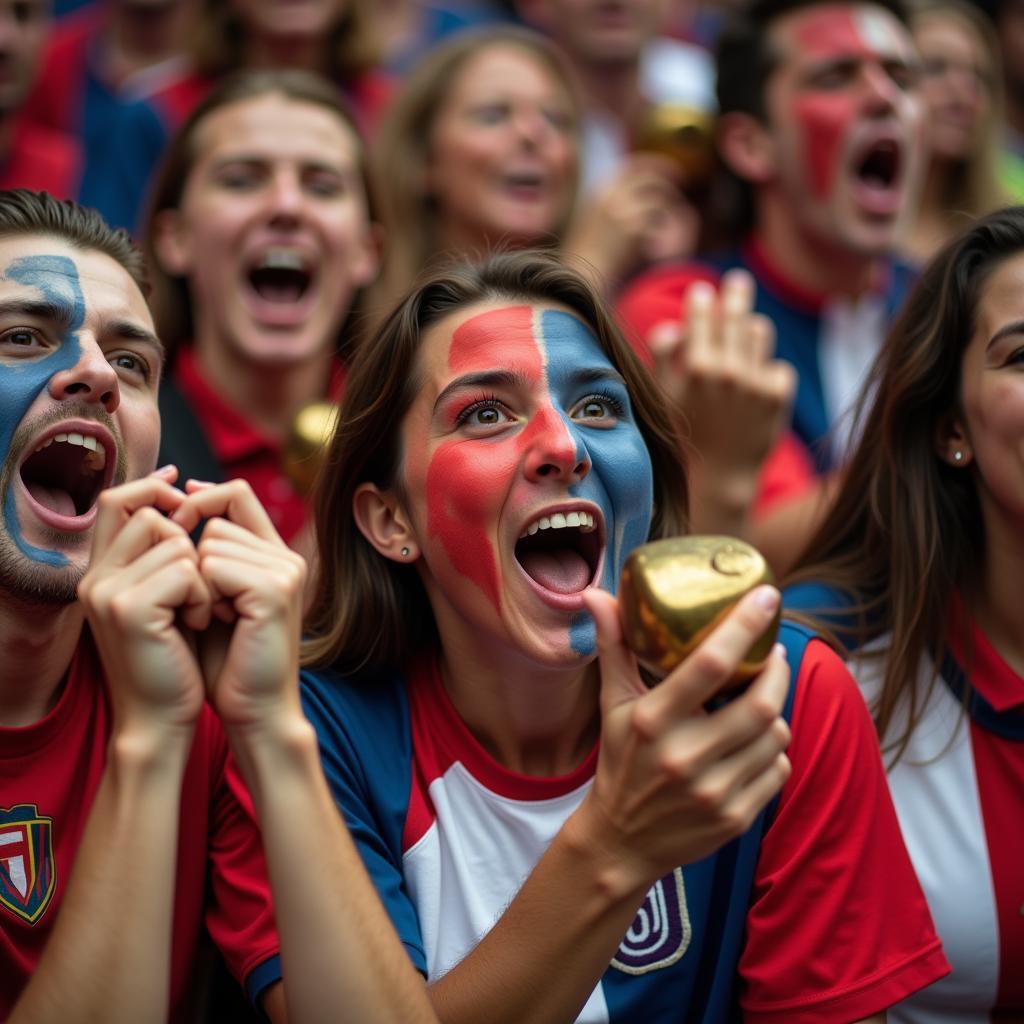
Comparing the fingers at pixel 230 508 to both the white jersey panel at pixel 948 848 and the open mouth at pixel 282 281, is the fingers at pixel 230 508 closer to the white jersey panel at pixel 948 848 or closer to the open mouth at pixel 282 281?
the white jersey panel at pixel 948 848

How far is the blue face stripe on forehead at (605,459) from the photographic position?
2.43 meters

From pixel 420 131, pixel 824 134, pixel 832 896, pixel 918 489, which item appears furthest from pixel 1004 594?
pixel 420 131

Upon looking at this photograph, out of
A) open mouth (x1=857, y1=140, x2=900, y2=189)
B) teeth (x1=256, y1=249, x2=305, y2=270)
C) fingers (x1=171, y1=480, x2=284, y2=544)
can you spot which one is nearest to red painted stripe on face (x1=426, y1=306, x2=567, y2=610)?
fingers (x1=171, y1=480, x2=284, y2=544)

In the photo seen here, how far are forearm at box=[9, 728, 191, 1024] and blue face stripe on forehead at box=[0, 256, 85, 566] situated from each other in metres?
0.48

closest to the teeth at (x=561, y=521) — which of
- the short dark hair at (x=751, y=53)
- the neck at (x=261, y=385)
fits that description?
the neck at (x=261, y=385)

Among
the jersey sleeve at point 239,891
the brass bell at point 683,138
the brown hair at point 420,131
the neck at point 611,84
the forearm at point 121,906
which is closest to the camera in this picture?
the forearm at point 121,906

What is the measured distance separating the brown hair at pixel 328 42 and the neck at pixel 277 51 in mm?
42

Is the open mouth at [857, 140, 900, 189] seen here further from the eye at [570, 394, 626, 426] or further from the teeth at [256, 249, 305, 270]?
the eye at [570, 394, 626, 426]

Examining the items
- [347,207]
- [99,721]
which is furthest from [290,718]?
[347,207]

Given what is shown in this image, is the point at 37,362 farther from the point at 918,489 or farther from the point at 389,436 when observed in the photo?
the point at 918,489

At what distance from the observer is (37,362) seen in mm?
2426

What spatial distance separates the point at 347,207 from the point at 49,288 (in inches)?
68.3

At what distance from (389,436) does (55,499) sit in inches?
24.0

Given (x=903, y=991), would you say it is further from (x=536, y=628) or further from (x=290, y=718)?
(x=290, y=718)
